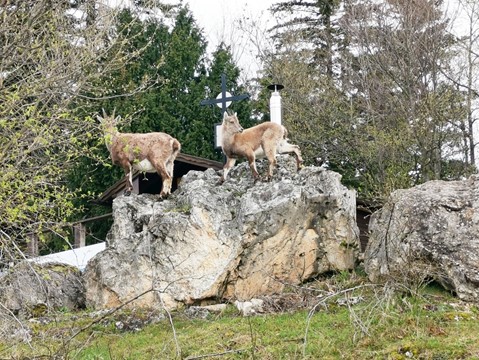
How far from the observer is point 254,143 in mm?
14242

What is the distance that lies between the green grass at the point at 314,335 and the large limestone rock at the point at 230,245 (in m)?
1.15

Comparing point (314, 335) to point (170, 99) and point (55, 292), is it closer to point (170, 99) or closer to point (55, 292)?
point (55, 292)

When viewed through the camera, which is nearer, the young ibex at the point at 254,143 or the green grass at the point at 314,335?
the green grass at the point at 314,335

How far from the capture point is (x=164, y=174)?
48.2 feet

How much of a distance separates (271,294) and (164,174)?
346 centimetres

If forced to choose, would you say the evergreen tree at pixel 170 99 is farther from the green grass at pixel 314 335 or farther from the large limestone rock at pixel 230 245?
the green grass at pixel 314 335

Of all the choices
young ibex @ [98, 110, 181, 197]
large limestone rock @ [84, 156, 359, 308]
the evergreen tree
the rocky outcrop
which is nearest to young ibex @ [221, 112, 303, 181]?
large limestone rock @ [84, 156, 359, 308]

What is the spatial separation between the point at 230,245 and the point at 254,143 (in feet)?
7.33

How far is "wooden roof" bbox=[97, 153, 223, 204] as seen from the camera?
59.8 ft

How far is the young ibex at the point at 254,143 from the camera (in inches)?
557

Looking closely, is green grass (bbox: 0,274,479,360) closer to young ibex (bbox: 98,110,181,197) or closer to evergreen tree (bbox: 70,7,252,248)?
young ibex (bbox: 98,110,181,197)

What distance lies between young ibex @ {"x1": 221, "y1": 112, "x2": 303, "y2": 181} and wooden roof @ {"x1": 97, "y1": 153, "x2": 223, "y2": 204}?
3.31 meters

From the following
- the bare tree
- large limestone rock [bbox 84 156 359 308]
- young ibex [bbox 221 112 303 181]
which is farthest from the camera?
young ibex [bbox 221 112 303 181]

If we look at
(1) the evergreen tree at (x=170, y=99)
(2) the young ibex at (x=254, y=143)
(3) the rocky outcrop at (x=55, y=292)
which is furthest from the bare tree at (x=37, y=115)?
(1) the evergreen tree at (x=170, y=99)
